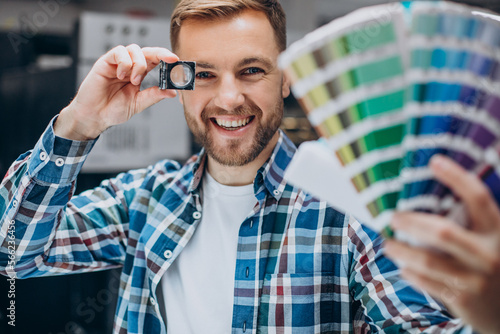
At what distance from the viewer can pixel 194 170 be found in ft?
4.69

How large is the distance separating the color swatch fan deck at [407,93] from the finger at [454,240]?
0.10ft

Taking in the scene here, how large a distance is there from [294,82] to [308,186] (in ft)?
0.43

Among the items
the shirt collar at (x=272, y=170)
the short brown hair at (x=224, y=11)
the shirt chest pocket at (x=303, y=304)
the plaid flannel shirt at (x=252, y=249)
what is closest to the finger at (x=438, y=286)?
the plaid flannel shirt at (x=252, y=249)

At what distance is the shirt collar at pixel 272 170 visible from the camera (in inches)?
49.9

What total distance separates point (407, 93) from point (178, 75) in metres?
0.71

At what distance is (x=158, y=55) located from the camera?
3.68 ft

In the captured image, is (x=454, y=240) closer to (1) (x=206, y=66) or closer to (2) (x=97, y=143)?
(1) (x=206, y=66)

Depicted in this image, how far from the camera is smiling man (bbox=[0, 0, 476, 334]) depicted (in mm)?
1123

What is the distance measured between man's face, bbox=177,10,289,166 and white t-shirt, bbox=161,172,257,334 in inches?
5.5

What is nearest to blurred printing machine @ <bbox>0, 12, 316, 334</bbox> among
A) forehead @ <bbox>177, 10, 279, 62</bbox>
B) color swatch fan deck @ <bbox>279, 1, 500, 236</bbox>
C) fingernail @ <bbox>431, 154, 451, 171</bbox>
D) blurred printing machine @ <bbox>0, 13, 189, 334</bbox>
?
blurred printing machine @ <bbox>0, 13, 189, 334</bbox>

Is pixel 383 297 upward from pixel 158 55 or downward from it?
downward

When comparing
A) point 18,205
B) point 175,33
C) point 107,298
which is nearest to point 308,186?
point 18,205

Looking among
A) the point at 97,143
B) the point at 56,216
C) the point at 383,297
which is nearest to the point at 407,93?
the point at 383,297

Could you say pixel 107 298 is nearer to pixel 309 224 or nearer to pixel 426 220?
pixel 309 224
